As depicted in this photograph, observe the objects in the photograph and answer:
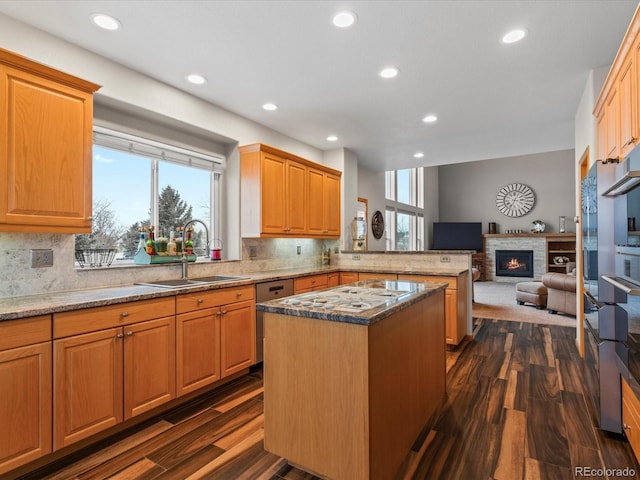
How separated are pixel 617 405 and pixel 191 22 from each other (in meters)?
3.55

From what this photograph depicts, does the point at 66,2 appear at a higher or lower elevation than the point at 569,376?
higher

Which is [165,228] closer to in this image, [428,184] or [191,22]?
[191,22]

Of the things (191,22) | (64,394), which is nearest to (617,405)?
(64,394)

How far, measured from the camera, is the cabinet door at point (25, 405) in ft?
5.82

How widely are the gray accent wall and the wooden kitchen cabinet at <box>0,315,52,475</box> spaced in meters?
11.7

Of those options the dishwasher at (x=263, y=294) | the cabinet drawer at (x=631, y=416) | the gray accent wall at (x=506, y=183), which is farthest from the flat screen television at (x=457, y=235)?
the cabinet drawer at (x=631, y=416)

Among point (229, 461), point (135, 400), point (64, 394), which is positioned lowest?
point (229, 461)

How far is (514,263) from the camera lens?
416 inches

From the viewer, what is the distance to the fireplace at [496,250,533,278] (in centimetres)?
1034

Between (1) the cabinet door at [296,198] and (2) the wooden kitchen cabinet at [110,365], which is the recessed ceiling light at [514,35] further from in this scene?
(2) the wooden kitchen cabinet at [110,365]

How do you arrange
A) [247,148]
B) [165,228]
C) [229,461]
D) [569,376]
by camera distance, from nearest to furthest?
[229,461]
[569,376]
[165,228]
[247,148]

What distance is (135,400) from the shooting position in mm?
2338

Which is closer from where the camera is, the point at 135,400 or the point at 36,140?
the point at 36,140

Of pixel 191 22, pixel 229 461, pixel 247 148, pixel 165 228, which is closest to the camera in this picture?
pixel 229 461
